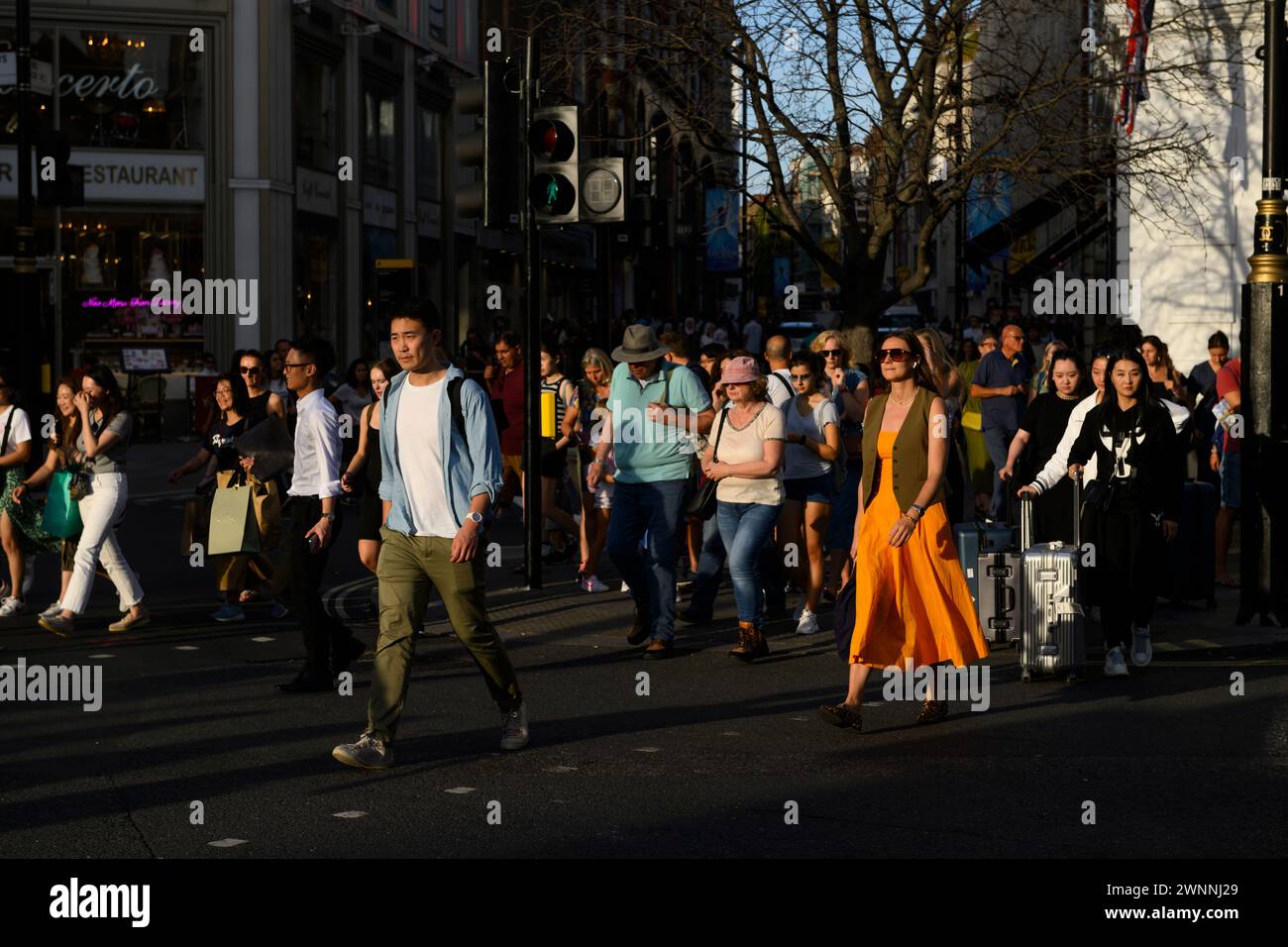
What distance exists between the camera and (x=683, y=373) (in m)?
11.1

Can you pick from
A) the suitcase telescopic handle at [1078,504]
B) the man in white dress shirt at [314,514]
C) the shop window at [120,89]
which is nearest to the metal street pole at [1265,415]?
the suitcase telescopic handle at [1078,504]

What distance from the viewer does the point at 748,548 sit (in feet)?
34.9

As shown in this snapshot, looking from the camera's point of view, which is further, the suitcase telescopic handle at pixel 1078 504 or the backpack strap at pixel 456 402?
the suitcase telescopic handle at pixel 1078 504

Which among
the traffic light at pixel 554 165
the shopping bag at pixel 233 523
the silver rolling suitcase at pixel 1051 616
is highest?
the traffic light at pixel 554 165

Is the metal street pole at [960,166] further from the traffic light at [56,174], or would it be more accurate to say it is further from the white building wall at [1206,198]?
the traffic light at [56,174]

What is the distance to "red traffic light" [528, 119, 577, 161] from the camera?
12750 mm

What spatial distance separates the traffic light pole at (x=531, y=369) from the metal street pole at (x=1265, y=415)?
181 inches

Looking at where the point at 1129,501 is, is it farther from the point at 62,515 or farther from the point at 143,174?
the point at 143,174

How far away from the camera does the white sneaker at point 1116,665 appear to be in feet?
32.2

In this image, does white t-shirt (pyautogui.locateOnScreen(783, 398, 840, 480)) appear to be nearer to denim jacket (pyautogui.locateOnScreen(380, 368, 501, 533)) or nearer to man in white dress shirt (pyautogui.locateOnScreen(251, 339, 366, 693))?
man in white dress shirt (pyautogui.locateOnScreen(251, 339, 366, 693))

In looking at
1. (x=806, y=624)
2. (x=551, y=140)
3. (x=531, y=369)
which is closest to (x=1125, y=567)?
(x=806, y=624)

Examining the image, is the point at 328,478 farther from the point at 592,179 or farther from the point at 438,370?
the point at 592,179
